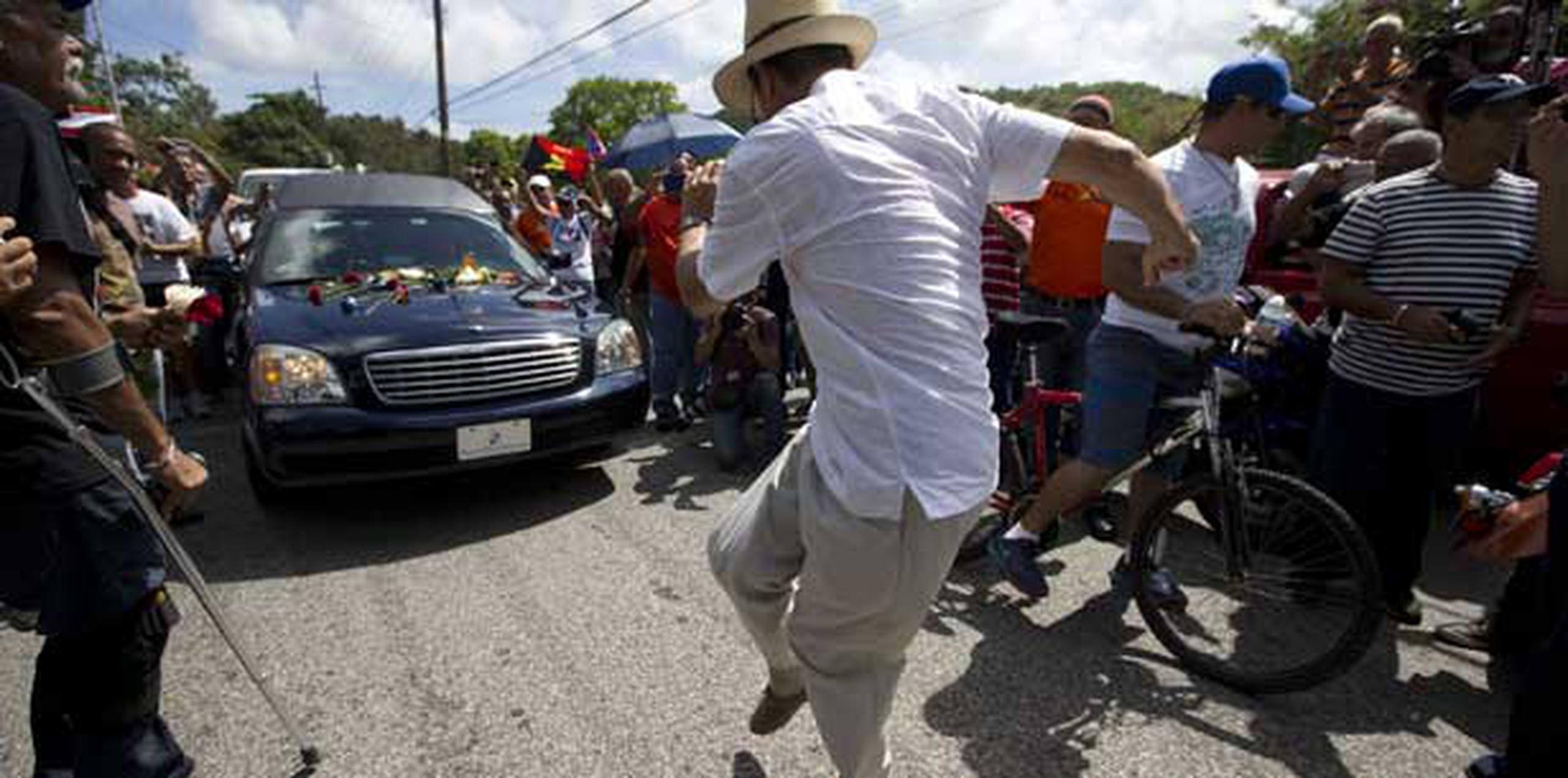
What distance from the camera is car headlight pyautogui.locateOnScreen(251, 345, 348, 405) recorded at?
3.34 metres

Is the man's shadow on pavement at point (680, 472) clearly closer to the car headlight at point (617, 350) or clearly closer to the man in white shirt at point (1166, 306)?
the car headlight at point (617, 350)

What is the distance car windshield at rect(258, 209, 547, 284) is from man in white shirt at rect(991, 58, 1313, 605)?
10.8 feet

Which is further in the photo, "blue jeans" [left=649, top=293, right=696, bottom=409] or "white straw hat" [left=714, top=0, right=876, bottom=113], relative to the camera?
"blue jeans" [left=649, top=293, right=696, bottom=409]

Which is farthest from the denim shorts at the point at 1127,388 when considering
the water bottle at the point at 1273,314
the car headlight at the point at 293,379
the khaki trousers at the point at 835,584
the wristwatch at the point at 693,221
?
the car headlight at the point at 293,379

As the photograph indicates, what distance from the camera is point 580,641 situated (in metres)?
2.78

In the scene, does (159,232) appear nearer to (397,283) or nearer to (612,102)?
(397,283)

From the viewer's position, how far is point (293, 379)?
3350mm

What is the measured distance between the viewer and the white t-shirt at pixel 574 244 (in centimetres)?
761

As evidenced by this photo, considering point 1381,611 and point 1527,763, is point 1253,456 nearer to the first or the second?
point 1381,611

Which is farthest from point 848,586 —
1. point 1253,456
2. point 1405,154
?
point 1405,154

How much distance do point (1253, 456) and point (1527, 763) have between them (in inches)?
72.1

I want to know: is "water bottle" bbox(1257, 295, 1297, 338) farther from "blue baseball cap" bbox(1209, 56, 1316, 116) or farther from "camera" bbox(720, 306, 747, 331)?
"camera" bbox(720, 306, 747, 331)

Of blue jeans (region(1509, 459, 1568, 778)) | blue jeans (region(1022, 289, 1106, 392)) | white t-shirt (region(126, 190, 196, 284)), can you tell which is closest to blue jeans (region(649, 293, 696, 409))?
blue jeans (region(1022, 289, 1106, 392))

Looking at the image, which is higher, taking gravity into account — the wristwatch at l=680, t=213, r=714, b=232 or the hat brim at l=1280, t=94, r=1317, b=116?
the hat brim at l=1280, t=94, r=1317, b=116
